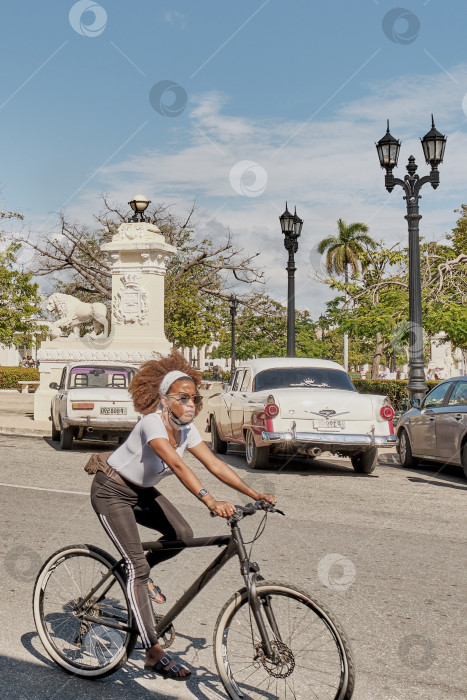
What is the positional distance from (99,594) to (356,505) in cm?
615

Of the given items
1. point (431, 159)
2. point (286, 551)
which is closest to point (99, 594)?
point (286, 551)

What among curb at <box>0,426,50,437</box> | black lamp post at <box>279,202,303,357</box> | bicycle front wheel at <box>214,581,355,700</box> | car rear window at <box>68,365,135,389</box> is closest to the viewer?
bicycle front wheel at <box>214,581,355,700</box>

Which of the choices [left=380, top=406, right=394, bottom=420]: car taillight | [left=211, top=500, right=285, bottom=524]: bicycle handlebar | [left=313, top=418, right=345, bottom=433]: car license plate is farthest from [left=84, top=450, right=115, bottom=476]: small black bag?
[left=380, top=406, right=394, bottom=420]: car taillight

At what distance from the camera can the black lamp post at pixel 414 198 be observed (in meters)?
16.6

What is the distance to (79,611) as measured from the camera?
14.3 feet

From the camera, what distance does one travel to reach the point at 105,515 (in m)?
4.06

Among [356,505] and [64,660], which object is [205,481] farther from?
[64,660]

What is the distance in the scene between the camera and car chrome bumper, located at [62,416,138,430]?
49.5 feet

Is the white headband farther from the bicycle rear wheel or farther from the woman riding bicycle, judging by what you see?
the bicycle rear wheel

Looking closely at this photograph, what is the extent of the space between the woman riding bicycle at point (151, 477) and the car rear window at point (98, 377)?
12379 mm

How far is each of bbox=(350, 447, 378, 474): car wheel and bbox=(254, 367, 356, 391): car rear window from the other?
1.06 m

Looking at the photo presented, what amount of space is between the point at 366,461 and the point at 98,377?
6059mm

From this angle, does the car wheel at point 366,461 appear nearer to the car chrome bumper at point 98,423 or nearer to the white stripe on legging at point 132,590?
the car chrome bumper at point 98,423

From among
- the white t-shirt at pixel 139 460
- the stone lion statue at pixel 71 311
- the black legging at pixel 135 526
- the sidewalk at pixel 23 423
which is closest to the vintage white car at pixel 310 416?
the sidewalk at pixel 23 423
